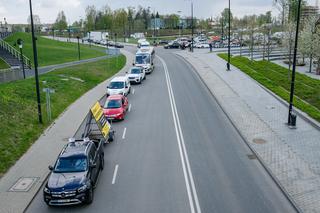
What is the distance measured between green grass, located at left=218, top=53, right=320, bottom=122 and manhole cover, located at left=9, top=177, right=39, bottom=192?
17.3m

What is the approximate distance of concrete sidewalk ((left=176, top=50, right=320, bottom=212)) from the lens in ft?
46.2

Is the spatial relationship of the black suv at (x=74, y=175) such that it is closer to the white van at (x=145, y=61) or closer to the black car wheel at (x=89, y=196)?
the black car wheel at (x=89, y=196)

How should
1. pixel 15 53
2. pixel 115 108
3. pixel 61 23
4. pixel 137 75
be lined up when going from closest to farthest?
pixel 115 108
pixel 137 75
pixel 15 53
pixel 61 23

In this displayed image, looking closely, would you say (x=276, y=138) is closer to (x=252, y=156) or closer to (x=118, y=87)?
(x=252, y=156)

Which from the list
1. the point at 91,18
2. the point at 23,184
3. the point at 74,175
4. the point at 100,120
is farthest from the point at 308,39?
the point at 91,18

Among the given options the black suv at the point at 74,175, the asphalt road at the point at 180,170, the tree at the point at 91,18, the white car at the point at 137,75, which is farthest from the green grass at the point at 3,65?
the tree at the point at 91,18

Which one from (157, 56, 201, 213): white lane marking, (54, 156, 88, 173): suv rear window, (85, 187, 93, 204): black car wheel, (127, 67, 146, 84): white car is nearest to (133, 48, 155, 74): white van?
(127, 67, 146, 84): white car

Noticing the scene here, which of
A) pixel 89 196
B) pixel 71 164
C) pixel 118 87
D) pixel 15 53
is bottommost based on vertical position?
pixel 89 196

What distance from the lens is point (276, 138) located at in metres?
19.7

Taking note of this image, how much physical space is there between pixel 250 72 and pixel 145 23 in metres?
116

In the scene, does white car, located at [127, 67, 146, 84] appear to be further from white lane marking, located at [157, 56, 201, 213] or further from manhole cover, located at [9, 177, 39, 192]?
manhole cover, located at [9, 177, 39, 192]

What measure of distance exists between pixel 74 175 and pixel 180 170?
4.84 meters

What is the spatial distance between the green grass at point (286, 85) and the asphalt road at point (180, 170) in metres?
6.37

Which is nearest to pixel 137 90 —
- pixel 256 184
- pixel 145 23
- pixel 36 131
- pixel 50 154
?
pixel 36 131
